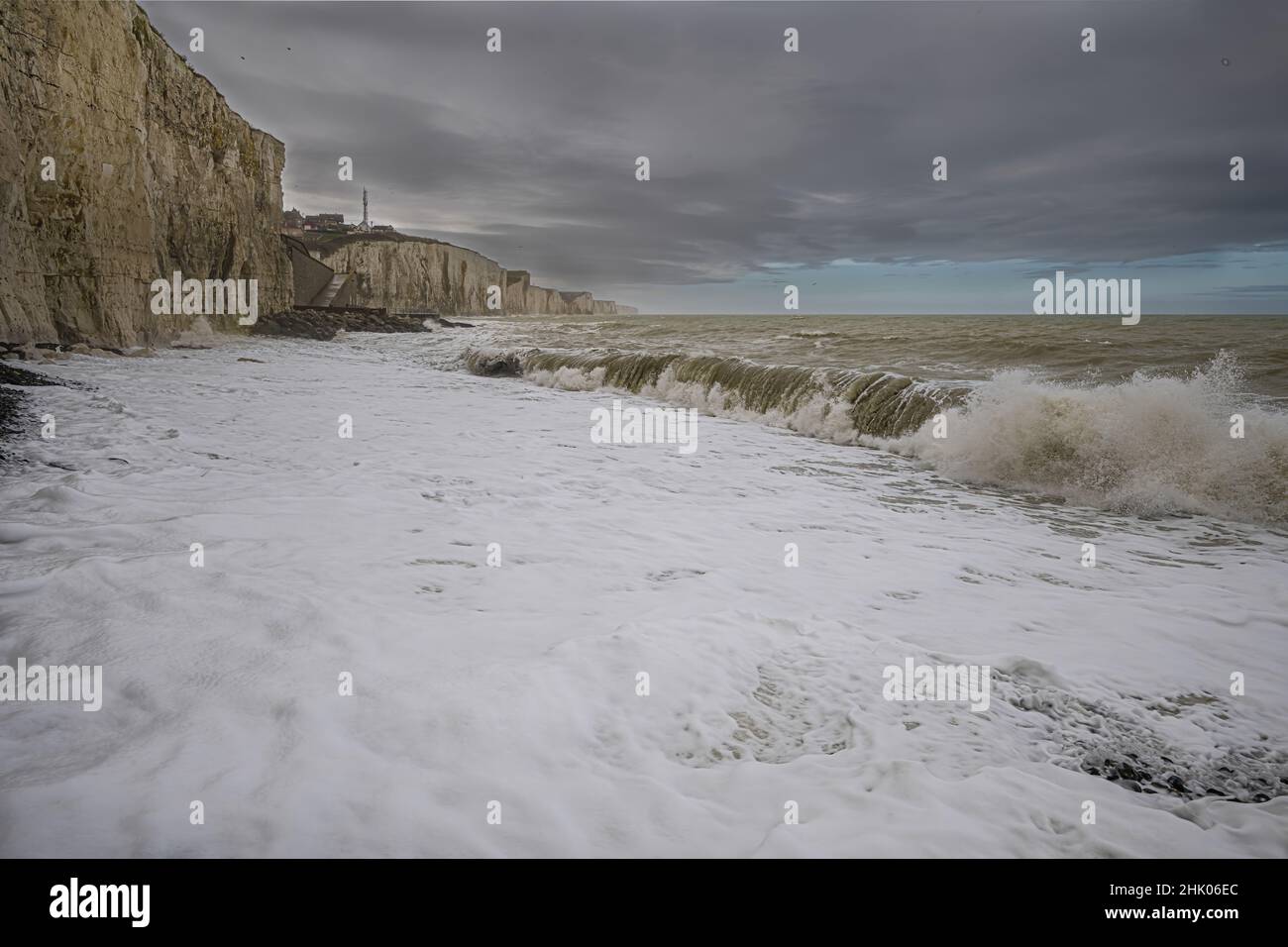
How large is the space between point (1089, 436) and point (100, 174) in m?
21.9

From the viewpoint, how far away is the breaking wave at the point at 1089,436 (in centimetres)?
652

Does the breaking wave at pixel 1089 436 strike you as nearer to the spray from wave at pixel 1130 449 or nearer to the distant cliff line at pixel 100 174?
the spray from wave at pixel 1130 449

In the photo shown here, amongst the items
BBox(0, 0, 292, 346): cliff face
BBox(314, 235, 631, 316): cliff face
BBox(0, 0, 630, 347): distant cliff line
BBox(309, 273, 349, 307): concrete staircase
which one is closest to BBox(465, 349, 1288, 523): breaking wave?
BBox(0, 0, 292, 346): cliff face

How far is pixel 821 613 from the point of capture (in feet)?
12.6

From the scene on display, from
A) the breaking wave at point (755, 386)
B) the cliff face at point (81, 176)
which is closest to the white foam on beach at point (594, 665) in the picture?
the breaking wave at point (755, 386)

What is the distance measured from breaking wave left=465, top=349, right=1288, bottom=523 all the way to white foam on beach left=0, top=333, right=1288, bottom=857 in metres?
0.84

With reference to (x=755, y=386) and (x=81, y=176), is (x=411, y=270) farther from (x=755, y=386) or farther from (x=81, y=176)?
(x=755, y=386)

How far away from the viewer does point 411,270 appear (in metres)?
99.5

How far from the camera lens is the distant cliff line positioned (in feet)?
45.9

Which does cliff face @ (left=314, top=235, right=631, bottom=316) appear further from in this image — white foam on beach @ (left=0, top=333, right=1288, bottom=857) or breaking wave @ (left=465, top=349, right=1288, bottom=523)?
white foam on beach @ (left=0, top=333, right=1288, bottom=857)
